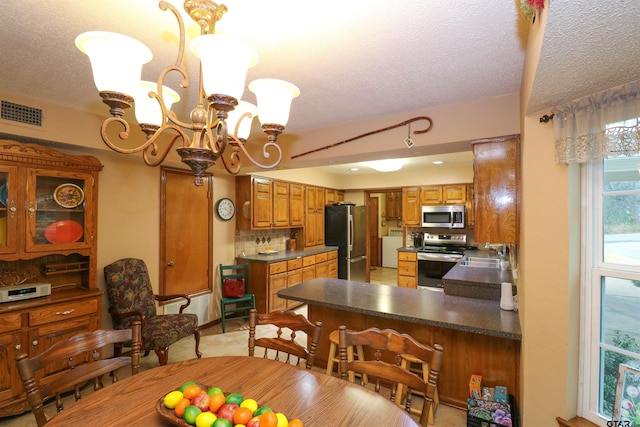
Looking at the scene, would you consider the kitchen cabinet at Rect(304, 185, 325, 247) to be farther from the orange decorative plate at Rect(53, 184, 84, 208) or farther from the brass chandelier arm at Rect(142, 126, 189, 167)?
the brass chandelier arm at Rect(142, 126, 189, 167)

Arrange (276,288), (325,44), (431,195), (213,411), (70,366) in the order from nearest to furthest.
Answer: (213,411), (70,366), (325,44), (276,288), (431,195)

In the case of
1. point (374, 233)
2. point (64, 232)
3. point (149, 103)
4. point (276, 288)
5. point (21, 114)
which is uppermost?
point (21, 114)

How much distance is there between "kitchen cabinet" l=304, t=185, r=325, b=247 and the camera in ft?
18.3

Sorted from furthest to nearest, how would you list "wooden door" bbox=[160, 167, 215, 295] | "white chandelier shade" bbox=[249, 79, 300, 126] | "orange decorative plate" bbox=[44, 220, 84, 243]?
"wooden door" bbox=[160, 167, 215, 295], "orange decorative plate" bbox=[44, 220, 84, 243], "white chandelier shade" bbox=[249, 79, 300, 126]

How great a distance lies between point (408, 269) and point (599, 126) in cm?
445

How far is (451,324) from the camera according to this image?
6.62ft

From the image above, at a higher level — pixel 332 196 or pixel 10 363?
pixel 332 196

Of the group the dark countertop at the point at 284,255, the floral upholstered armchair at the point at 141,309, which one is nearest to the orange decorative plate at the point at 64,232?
the floral upholstered armchair at the point at 141,309

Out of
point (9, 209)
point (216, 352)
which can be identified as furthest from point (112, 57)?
point (216, 352)

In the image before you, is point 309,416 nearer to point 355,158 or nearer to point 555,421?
point 555,421

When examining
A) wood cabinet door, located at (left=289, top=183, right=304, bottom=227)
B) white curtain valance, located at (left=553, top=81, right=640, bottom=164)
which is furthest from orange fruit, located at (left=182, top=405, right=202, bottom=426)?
wood cabinet door, located at (left=289, top=183, right=304, bottom=227)

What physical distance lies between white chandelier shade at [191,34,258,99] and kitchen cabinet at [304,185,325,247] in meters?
4.45

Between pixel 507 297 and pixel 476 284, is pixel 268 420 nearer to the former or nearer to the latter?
pixel 507 297

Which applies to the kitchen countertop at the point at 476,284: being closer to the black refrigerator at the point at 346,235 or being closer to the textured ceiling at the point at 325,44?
the textured ceiling at the point at 325,44
